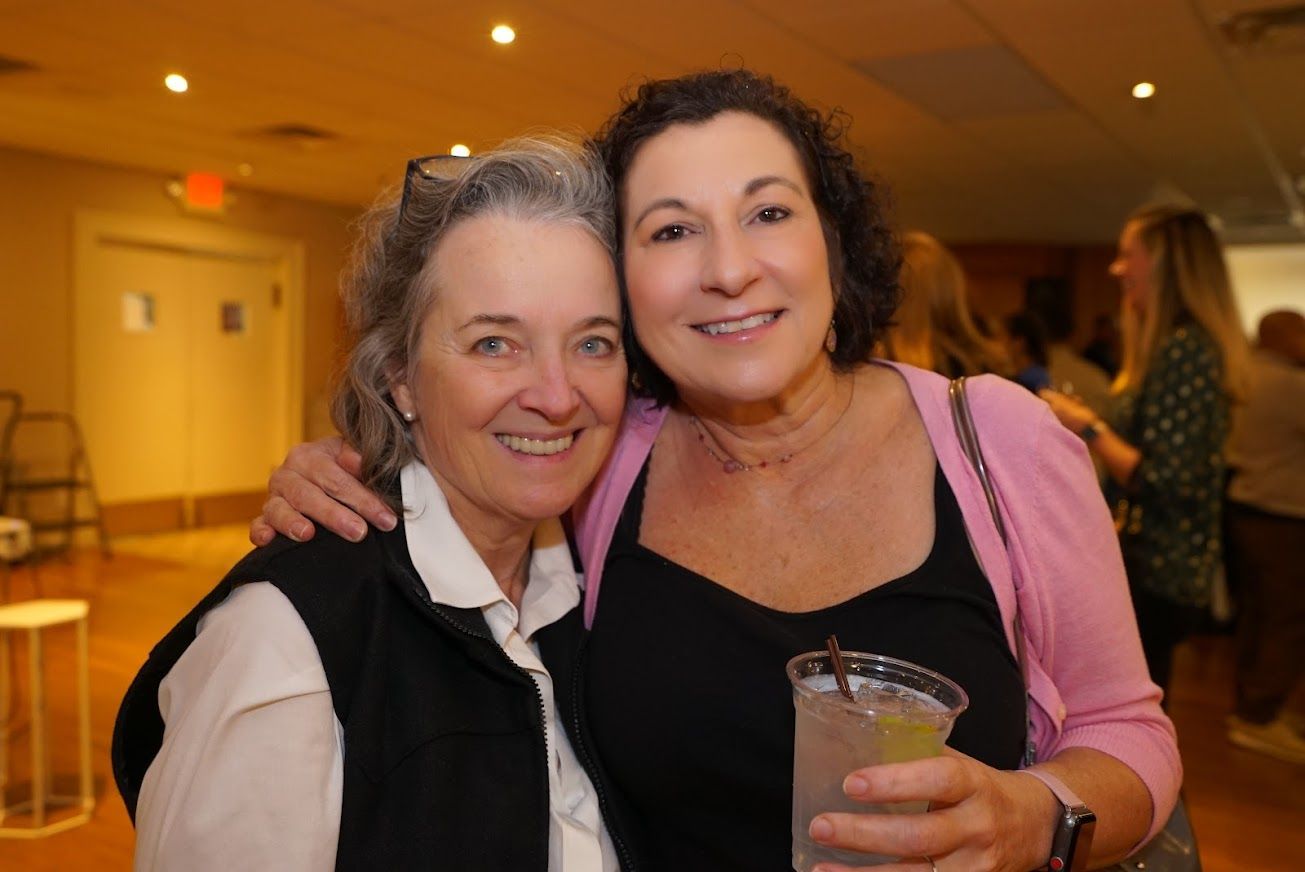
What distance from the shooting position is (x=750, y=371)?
1466 mm

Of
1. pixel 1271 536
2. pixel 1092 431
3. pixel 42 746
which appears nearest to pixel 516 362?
pixel 1092 431

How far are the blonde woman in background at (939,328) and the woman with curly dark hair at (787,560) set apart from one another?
1709 millimetres

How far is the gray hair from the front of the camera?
1.45 metres

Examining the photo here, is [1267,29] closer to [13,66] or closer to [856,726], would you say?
[856,726]

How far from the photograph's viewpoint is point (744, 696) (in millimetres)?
1429

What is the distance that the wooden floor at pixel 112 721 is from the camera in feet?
12.1

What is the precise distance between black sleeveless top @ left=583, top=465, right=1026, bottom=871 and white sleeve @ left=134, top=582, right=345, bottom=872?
0.47m

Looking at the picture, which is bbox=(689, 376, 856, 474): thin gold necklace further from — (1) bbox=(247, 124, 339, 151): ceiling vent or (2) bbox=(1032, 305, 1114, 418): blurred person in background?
(1) bbox=(247, 124, 339, 151): ceiling vent

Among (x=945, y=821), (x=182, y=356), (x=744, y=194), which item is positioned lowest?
(x=945, y=821)

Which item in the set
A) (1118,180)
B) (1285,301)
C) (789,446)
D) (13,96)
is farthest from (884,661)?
(1285,301)

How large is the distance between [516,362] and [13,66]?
6078 mm

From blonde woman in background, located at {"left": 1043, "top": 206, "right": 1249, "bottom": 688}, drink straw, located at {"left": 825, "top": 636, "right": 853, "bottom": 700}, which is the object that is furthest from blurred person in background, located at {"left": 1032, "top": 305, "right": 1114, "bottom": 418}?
drink straw, located at {"left": 825, "top": 636, "right": 853, "bottom": 700}

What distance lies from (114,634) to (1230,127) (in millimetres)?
8133

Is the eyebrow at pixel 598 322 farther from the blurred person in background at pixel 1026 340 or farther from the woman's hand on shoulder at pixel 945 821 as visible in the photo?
the blurred person in background at pixel 1026 340
